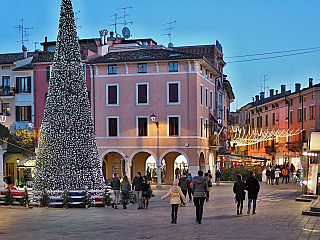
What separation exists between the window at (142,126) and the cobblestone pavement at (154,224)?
71.4 feet

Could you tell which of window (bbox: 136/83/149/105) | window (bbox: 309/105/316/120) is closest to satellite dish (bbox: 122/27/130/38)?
window (bbox: 136/83/149/105)

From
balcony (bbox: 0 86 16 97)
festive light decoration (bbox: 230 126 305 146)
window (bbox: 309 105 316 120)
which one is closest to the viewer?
balcony (bbox: 0 86 16 97)

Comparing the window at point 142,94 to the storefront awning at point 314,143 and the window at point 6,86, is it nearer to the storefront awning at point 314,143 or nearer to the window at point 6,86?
the window at point 6,86

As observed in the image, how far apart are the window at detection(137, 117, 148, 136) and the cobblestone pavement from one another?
21.8 m

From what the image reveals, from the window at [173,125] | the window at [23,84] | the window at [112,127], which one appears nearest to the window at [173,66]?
the window at [173,125]

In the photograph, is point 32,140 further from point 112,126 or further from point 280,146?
point 280,146

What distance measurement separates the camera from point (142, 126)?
43.4m

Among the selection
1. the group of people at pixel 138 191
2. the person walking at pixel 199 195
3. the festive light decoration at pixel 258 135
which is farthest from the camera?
the festive light decoration at pixel 258 135

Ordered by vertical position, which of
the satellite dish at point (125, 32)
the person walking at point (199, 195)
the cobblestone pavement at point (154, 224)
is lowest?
the cobblestone pavement at point (154, 224)

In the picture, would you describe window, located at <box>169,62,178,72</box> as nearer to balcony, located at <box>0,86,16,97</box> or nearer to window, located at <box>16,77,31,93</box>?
window, located at <box>16,77,31,93</box>

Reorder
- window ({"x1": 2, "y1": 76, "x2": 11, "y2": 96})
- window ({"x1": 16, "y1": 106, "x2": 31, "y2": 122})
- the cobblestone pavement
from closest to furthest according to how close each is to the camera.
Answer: the cobblestone pavement, window ({"x1": 16, "y1": 106, "x2": 31, "y2": 122}), window ({"x1": 2, "y1": 76, "x2": 11, "y2": 96})

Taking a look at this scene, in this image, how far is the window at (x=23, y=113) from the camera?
46.5 m

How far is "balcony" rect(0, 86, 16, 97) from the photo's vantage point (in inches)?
1850

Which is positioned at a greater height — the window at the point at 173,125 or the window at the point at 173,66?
the window at the point at 173,66
